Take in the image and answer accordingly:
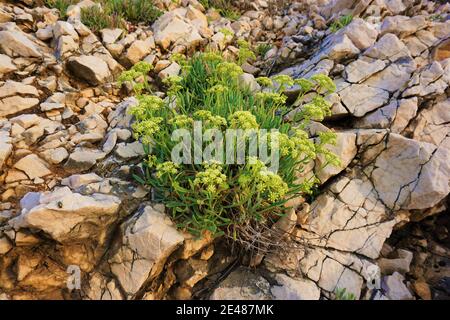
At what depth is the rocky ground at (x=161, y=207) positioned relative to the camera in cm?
334

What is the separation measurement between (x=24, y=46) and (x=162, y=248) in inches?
163

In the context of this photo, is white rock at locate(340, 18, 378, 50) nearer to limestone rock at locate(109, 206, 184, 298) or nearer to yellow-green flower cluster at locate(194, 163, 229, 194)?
yellow-green flower cluster at locate(194, 163, 229, 194)

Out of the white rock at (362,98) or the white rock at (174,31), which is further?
the white rock at (174,31)

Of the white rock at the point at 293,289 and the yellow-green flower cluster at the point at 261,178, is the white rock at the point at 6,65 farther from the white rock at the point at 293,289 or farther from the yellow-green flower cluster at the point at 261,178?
the white rock at the point at 293,289

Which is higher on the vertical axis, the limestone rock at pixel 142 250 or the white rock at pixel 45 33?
the white rock at pixel 45 33

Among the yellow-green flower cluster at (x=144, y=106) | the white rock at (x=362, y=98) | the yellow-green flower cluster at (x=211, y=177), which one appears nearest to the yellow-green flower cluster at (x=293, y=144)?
the yellow-green flower cluster at (x=211, y=177)

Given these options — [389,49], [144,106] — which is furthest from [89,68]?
[389,49]

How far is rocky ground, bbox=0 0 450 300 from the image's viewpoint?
3344 millimetres

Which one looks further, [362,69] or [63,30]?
[63,30]

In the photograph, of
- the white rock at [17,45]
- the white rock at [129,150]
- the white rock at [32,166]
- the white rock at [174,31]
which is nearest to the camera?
the white rock at [32,166]

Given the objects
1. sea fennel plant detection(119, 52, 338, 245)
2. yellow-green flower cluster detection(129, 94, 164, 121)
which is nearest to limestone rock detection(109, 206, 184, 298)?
sea fennel plant detection(119, 52, 338, 245)

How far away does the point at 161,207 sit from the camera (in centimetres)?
366

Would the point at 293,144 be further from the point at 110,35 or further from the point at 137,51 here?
the point at 110,35

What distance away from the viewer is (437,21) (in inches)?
242
